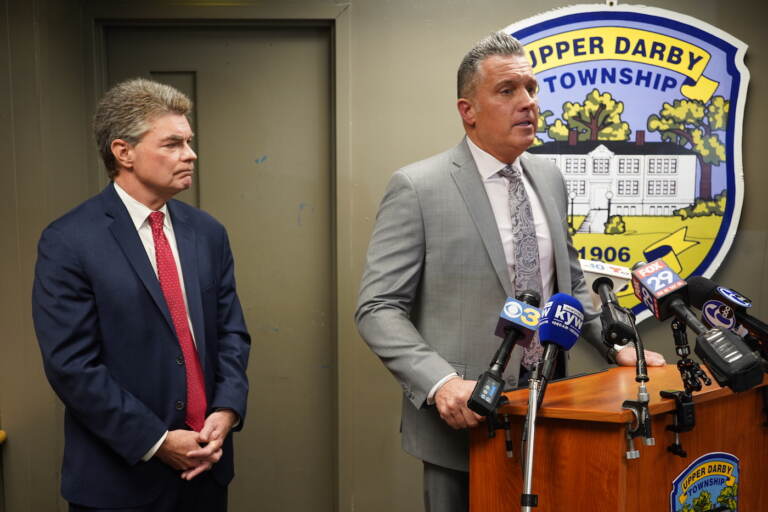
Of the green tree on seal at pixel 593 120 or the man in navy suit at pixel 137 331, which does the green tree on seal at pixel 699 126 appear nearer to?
the green tree on seal at pixel 593 120

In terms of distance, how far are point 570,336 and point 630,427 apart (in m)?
0.19

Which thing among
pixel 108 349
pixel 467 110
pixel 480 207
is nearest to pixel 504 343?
pixel 480 207

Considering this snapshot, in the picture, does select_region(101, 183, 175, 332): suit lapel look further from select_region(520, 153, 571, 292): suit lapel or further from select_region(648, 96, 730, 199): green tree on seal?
select_region(648, 96, 730, 199): green tree on seal

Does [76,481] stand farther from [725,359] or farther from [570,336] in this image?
[725,359]

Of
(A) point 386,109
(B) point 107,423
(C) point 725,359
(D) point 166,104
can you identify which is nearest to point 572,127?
(A) point 386,109

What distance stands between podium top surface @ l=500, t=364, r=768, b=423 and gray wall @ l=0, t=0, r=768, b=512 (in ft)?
4.43

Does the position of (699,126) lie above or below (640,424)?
above

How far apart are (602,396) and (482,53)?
850mm

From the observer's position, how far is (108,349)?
175 cm

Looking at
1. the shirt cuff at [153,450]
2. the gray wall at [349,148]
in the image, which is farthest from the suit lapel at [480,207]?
the gray wall at [349,148]

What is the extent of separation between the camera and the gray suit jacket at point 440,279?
1749 mm

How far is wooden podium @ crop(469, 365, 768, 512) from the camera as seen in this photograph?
1.36 meters

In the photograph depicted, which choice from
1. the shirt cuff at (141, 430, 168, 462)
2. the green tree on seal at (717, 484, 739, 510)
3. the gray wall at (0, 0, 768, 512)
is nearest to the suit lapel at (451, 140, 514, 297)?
the green tree on seal at (717, 484, 739, 510)

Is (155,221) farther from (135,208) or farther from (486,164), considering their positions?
(486,164)
